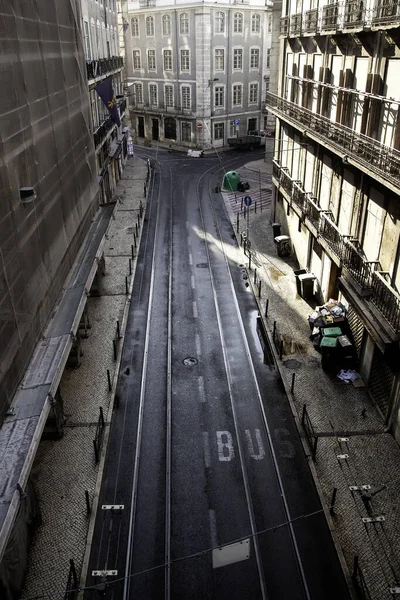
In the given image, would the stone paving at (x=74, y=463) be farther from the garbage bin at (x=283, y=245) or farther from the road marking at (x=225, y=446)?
the garbage bin at (x=283, y=245)

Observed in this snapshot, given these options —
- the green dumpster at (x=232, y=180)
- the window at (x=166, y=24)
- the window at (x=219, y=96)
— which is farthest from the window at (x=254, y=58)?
the green dumpster at (x=232, y=180)

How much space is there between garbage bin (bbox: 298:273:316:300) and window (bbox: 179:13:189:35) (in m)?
43.2

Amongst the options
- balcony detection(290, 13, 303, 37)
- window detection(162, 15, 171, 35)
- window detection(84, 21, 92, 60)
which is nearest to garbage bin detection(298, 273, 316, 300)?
balcony detection(290, 13, 303, 37)

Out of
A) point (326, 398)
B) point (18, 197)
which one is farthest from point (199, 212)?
point (18, 197)

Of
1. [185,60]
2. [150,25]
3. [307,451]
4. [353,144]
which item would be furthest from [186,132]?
[307,451]

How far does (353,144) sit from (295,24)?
1182cm

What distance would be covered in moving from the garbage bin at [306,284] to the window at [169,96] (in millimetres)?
44389

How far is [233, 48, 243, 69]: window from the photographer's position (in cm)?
5962

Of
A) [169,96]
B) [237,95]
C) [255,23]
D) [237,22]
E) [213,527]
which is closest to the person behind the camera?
[213,527]

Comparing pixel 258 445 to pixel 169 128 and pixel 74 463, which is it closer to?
pixel 74 463

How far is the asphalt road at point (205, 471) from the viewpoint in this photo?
12.4m

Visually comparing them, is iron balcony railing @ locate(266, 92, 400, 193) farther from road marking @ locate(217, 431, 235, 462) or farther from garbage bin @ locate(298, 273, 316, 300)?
road marking @ locate(217, 431, 235, 462)

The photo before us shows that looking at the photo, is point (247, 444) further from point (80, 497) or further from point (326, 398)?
→ point (80, 497)

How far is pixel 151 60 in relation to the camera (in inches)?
2445
